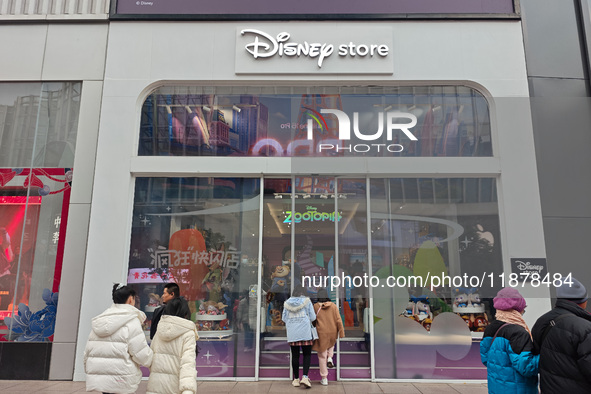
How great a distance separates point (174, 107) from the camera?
7855mm

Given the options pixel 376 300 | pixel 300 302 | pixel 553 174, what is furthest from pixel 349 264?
pixel 553 174

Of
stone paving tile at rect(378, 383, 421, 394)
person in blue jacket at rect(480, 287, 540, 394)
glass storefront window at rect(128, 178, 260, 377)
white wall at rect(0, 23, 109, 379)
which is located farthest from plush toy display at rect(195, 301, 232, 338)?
person in blue jacket at rect(480, 287, 540, 394)

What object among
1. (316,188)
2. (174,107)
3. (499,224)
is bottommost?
(499,224)

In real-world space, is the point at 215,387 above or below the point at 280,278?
below

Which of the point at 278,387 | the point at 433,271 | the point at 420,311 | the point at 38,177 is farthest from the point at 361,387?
the point at 38,177

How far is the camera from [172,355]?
144 inches

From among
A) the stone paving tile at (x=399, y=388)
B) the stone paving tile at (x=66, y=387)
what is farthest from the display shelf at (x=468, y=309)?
the stone paving tile at (x=66, y=387)

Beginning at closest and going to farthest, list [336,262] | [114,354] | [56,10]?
1. [114,354]
2. [336,262]
3. [56,10]

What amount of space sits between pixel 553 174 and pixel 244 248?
5549 millimetres

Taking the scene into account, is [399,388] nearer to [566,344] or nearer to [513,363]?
[513,363]

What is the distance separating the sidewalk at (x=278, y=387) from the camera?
6.18 metres

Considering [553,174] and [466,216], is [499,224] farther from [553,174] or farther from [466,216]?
[553,174]

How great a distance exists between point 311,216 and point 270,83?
2652 mm

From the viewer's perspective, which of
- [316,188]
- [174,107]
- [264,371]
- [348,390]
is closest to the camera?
[348,390]
